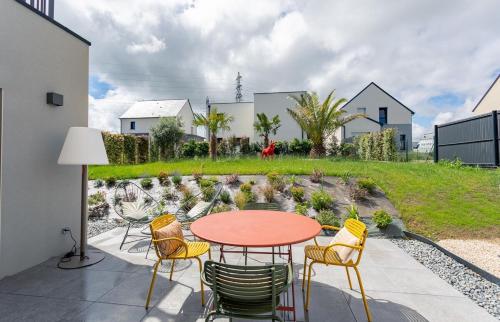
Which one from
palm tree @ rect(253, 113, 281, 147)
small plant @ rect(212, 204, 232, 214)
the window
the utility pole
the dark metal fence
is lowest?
small plant @ rect(212, 204, 232, 214)

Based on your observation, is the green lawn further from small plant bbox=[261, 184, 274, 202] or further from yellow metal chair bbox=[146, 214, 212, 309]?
yellow metal chair bbox=[146, 214, 212, 309]

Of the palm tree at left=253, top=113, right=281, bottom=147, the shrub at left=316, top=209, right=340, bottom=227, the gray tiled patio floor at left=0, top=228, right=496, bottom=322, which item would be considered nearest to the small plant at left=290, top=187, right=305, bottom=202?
the shrub at left=316, top=209, right=340, bottom=227

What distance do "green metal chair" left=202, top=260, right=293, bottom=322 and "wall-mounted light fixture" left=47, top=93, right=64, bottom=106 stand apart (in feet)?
11.6

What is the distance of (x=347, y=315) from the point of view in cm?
238

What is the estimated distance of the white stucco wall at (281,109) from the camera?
2377 centimetres

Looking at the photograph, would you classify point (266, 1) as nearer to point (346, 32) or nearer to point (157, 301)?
point (346, 32)

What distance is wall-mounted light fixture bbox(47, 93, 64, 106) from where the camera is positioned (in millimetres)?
3564

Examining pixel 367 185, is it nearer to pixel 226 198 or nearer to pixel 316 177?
pixel 316 177

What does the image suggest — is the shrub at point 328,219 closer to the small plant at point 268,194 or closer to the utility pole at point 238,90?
the small plant at point 268,194

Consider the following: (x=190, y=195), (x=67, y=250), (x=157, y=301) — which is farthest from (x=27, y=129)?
(x=190, y=195)

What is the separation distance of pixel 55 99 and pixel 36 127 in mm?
490

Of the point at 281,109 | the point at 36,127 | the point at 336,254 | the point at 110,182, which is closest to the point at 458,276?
Answer: the point at 336,254

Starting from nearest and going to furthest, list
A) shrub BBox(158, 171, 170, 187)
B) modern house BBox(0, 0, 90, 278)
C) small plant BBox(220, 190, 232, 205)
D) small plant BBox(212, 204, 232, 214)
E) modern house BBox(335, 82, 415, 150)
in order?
modern house BBox(0, 0, 90, 278), small plant BBox(212, 204, 232, 214), small plant BBox(220, 190, 232, 205), shrub BBox(158, 171, 170, 187), modern house BBox(335, 82, 415, 150)

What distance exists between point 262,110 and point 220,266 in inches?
922
